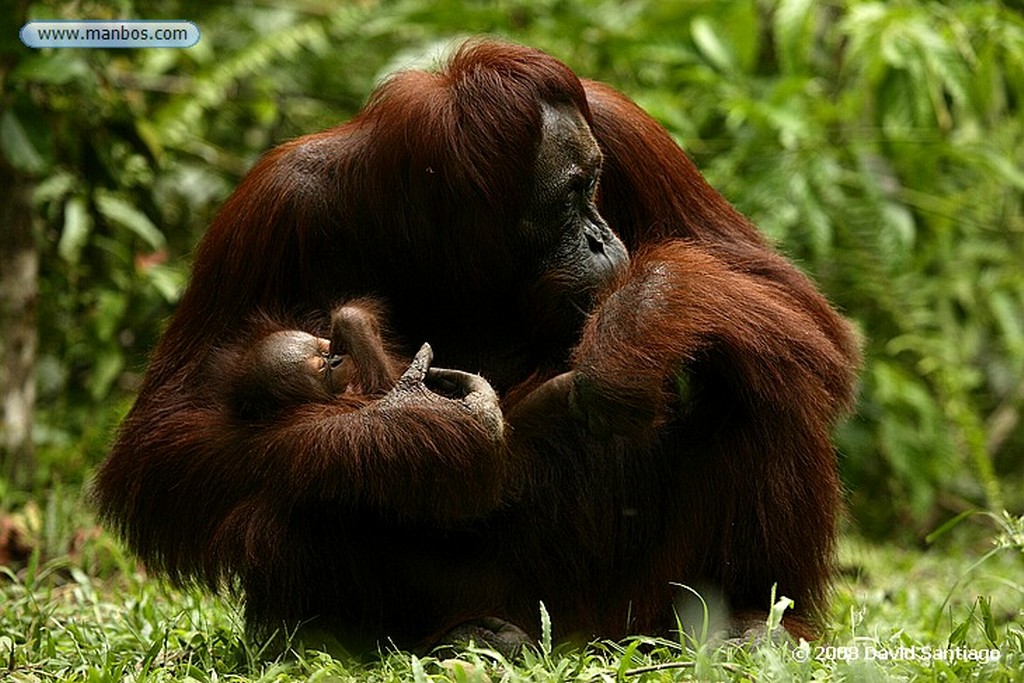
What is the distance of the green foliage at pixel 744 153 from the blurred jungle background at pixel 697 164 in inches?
0.8

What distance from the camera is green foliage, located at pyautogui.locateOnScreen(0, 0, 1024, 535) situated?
6.79 meters

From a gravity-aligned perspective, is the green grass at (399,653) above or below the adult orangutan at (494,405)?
below

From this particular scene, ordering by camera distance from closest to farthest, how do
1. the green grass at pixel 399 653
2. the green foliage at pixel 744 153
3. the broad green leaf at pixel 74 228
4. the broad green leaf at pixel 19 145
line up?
1. the green grass at pixel 399 653
2. the broad green leaf at pixel 19 145
3. the broad green leaf at pixel 74 228
4. the green foliage at pixel 744 153

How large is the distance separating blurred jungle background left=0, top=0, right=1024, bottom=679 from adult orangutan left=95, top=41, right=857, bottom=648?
6.39 ft

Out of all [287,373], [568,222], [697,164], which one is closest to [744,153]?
[697,164]

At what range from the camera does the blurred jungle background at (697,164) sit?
21.0 ft

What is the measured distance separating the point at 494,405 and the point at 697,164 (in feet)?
16.5

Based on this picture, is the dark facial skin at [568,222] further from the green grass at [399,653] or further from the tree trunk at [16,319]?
the tree trunk at [16,319]

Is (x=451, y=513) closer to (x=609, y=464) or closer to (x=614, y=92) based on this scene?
(x=609, y=464)

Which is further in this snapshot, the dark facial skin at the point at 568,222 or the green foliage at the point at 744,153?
the green foliage at the point at 744,153

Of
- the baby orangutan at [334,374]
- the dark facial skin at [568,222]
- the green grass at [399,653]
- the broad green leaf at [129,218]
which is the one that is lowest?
the green grass at [399,653]

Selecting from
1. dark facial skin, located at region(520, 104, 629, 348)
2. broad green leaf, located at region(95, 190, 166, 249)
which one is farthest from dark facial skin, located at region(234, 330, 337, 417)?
broad green leaf, located at region(95, 190, 166, 249)

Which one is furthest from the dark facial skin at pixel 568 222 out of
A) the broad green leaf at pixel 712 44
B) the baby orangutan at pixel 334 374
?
the broad green leaf at pixel 712 44

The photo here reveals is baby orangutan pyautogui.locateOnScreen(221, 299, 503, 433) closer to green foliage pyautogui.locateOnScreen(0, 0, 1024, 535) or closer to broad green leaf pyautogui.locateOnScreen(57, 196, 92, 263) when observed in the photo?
green foliage pyautogui.locateOnScreen(0, 0, 1024, 535)
